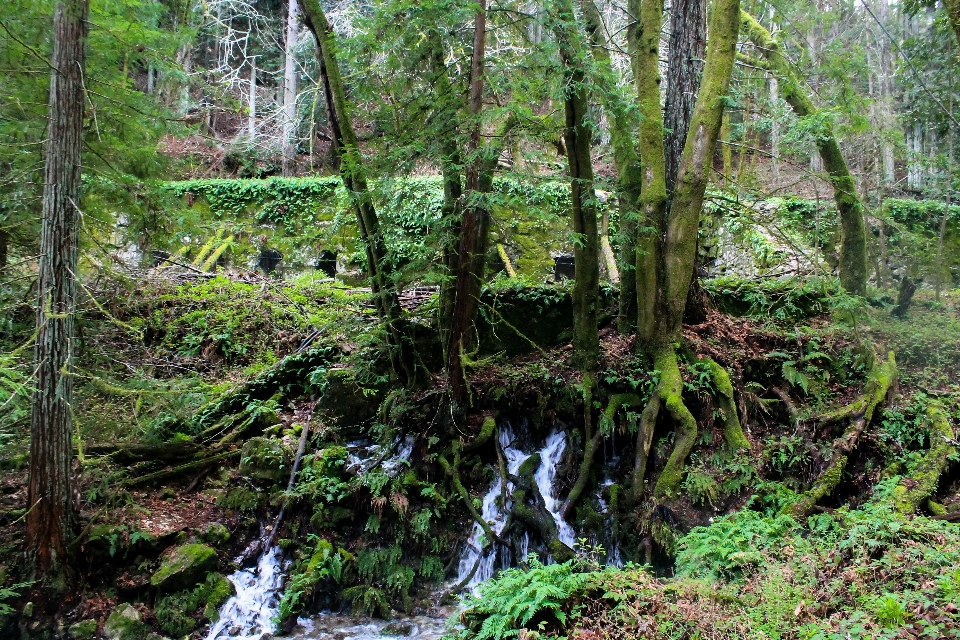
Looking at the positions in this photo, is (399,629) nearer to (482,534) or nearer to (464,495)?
(482,534)

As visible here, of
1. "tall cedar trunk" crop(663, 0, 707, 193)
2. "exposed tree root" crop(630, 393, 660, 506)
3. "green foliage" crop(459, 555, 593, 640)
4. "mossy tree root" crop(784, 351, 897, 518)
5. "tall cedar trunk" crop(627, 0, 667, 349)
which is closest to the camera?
"green foliage" crop(459, 555, 593, 640)

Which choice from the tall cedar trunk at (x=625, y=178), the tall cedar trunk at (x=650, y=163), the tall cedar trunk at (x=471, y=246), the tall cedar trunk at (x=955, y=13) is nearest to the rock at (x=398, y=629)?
the tall cedar trunk at (x=471, y=246)

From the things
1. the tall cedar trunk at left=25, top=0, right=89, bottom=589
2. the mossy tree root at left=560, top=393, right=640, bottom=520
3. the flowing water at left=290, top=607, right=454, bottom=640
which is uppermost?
the tall cedar trunk at left=25, top=0, right=89, bottom=589

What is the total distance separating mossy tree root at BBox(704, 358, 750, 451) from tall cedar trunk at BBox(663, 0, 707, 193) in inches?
101

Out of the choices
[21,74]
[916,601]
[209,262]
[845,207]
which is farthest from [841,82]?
[209,262]

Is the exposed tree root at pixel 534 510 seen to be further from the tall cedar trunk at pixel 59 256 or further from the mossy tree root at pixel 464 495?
the tall cedar trunk at pixel 59 256

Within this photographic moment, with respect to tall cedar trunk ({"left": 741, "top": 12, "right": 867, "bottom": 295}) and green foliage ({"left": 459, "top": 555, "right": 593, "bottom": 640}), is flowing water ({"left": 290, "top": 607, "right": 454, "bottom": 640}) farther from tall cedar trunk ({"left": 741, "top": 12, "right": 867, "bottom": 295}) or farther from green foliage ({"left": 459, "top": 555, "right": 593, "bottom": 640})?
tall cedar trunk ({"left": 741, "top": 12, "right": 867, "bottom": 295})

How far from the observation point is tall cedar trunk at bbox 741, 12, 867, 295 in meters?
8.40

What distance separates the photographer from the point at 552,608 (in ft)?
13.9

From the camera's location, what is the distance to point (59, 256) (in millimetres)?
5348

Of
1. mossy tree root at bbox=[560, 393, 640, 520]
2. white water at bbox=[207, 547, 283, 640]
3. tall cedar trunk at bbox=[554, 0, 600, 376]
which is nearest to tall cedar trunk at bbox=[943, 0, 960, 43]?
tall cedar trunk at bbox=[554, 0, 600, 376]

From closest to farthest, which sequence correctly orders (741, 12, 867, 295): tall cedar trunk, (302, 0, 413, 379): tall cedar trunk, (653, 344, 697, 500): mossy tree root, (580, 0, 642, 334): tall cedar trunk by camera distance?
(653, 344, 697, 500): mossy tree root
(302, 0, 413, 379): tall cedar trunk
(580, 0, 642, 334): tall cedar trunk
(741, 12, 867, 295): tall cedar trunk

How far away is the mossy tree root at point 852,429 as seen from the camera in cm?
566

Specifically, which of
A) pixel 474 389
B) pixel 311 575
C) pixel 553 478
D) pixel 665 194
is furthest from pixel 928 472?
pixel 311 575
